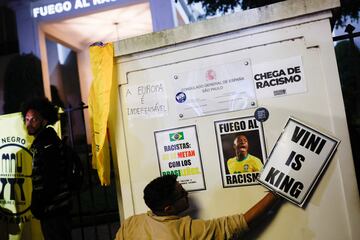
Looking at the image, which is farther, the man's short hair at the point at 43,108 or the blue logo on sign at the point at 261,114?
the man's short hair at the point at 43,108

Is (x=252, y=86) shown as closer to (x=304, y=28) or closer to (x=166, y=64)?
(x=304, y=28)

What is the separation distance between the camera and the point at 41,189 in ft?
9.28

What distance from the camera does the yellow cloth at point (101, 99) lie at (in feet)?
8.59

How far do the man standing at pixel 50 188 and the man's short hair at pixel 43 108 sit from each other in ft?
0.86

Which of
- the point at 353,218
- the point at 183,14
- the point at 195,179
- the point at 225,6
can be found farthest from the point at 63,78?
Answer: the point at 353,218

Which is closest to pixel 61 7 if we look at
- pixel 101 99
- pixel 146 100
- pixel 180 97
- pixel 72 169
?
pixel 72 169

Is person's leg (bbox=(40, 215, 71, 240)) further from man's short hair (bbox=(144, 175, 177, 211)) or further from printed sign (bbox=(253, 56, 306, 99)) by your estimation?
Answer: printed sign (bbox=(253, 56, 306, 99))

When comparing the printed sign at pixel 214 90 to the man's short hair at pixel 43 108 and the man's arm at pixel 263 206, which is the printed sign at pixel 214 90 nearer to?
the man's arm at pixel 263 206

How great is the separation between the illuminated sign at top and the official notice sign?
535 cm

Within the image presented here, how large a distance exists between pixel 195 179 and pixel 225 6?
429 centimetres

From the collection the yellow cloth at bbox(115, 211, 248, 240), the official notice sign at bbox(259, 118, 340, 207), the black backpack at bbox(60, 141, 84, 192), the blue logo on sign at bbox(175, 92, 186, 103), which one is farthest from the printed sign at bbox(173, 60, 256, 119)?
the black backpack at bbox(60, 141, 84, 192)

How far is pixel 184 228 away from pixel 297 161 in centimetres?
89

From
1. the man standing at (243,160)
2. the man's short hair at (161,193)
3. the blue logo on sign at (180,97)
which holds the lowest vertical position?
the man's short hair at (161,193)

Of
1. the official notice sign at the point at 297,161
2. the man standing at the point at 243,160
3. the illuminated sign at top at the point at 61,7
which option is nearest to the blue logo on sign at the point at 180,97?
the man standing at the point at 243,160
